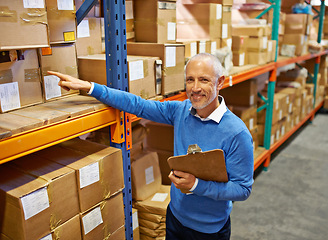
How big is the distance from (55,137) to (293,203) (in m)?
2.99

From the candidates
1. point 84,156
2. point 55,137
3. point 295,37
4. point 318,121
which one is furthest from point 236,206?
point 318,121

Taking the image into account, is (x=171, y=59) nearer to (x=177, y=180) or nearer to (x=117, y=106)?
(x=117, y=106)

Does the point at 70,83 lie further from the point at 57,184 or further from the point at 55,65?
the point at 57,184

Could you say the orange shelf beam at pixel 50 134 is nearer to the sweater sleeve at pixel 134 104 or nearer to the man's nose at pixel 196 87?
the sweater sleeve at pixel 134 104

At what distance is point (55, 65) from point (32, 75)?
16 cm

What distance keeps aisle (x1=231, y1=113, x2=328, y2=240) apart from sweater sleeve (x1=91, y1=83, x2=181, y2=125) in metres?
1.63

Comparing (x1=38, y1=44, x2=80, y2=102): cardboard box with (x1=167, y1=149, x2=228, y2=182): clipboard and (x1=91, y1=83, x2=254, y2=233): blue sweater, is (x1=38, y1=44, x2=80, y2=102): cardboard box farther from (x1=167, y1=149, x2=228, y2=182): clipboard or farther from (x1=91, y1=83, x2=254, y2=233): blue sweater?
(x1=167, y1=149, x2=228, y2=182): clipboard

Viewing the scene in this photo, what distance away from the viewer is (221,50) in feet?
9.95

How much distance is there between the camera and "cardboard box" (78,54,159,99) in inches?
72.7

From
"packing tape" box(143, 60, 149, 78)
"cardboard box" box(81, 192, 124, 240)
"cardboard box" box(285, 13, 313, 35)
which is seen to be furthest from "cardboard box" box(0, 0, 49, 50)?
"cardboard box" box(285, 13, 313, 35)

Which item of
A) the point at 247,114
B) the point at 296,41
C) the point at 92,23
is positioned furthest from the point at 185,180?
the point at 296,41

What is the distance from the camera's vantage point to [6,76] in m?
1.49

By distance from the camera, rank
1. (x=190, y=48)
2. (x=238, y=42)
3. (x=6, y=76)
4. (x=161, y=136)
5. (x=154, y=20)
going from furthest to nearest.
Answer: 1. (x=238, y=42)
2. (x=161, y=136)
3. (x=190, y=48)
4. (x=154, y=20)
5. (x=6, y=76)

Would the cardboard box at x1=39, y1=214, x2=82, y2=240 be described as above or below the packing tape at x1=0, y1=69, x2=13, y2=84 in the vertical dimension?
below
